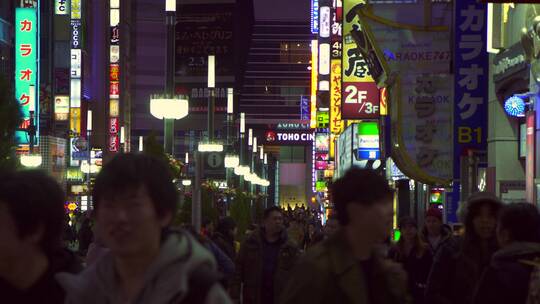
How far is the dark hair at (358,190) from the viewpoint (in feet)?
13.3

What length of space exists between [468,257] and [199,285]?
4.54 m

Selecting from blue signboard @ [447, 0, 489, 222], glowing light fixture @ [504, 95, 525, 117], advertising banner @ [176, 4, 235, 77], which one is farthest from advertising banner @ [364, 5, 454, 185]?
advertising banner @ [176, 4, 235, 77]

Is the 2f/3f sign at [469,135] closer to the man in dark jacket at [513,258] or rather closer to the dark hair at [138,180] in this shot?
the man in dark jacket at [513,258]

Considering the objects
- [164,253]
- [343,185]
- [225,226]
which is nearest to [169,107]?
[225,226]

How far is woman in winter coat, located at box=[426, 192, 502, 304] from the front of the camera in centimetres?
717

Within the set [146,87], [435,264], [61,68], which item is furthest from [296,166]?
[435,264]

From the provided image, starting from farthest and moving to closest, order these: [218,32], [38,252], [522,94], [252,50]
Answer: [252,50] < [218,32] < [522,94] < [38,252]

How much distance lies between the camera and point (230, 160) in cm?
4472

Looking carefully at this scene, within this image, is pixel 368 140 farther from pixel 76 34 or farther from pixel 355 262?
pixel 76 34

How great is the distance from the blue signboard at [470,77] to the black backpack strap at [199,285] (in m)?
16.4

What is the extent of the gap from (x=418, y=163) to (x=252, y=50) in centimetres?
14743

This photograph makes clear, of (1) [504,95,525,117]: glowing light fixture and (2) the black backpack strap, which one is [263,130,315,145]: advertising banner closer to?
(1) [504,95,525,117]: glowing light fixture

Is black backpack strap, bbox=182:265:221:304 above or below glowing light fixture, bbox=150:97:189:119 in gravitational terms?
below

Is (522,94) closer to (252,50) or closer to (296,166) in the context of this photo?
(296,166)
